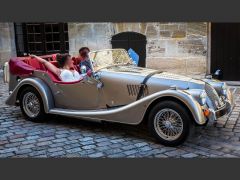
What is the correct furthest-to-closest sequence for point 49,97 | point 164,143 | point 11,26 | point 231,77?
point 11,26 < point 231,77 < point 49,97 < point 164,143

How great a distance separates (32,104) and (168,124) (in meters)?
2.80

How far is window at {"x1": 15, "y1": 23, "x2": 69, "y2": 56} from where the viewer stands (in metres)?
13.0

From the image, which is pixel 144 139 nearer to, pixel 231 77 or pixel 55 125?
pixel 55 125

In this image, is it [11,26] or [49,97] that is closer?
[49,97]

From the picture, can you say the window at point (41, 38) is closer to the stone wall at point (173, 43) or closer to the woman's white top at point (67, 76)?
the stone wall at point (173, 43)

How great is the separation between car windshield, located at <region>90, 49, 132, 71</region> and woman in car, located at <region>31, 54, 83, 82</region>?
412mm

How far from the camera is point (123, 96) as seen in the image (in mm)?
6020

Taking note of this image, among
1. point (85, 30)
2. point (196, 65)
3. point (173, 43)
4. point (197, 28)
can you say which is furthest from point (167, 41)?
point (85, 30)

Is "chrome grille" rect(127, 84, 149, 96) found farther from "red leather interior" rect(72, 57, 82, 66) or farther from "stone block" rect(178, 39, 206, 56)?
"stone block" rect(178, 39, 206, 56)

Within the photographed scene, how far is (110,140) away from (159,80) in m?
1.18

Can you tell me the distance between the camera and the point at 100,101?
623 centimetres

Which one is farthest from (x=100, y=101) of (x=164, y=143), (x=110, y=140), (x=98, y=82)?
(x=164, y=143)

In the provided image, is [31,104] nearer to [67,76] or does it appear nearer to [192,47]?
[67,76]

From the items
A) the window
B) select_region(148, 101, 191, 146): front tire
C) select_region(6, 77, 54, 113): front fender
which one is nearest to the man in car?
select_region(6, 77, 54, 113): front fender
